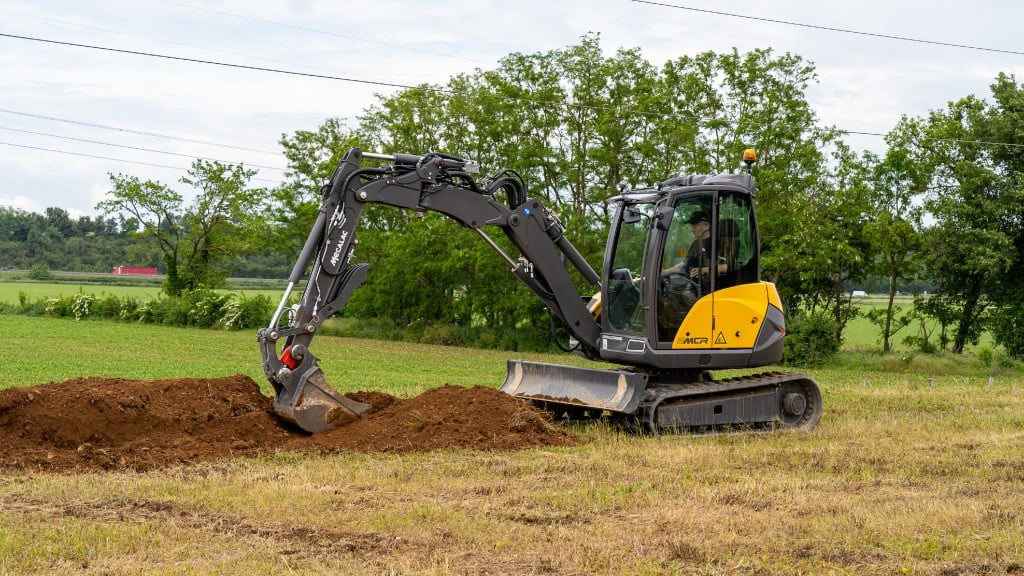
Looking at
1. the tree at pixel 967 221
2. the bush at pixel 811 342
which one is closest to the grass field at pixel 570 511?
the bush at pixel 811 342

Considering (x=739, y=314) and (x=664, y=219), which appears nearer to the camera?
(x=664, y=219)

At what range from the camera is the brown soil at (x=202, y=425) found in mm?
10336

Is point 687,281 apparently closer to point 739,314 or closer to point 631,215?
point 739,314

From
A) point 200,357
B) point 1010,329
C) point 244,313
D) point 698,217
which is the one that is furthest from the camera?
point 244,313

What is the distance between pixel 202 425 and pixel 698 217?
236 inches

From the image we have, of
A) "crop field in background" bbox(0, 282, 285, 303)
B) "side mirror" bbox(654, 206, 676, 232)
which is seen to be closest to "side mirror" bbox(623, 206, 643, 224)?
"side mirror" bbox(654, 206, 676, 232)

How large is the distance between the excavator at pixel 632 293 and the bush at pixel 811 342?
14767mm

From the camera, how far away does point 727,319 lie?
41.8ft

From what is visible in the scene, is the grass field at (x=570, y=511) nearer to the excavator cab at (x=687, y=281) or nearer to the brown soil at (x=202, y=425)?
the brown soil at (x=202, y=425)

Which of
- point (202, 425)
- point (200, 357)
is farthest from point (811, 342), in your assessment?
point (202, 425)

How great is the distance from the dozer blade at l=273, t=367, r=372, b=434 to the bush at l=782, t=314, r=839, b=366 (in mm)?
18468

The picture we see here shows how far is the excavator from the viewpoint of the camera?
38.3 ft

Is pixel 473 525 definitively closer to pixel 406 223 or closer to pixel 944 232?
pixel 944 232

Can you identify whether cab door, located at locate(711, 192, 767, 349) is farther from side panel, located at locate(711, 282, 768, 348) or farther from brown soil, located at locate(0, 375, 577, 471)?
brown soil, located at locate(0, 375, 577, 471)
